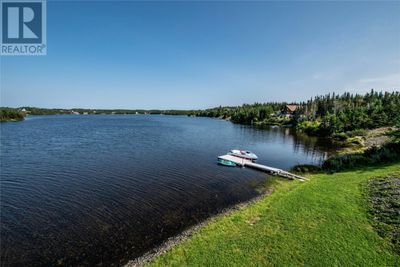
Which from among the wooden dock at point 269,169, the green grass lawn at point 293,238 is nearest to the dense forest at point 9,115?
the wooden dock at point 269,169

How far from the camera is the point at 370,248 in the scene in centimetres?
981

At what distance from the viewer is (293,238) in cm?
1107

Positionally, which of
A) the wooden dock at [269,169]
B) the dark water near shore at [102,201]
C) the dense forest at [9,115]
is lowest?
the dark water near shore at [102,201]

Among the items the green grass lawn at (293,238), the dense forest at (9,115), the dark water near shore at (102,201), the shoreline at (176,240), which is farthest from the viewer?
the dense forest at (9,115)

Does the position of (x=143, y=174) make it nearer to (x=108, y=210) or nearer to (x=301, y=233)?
(x=108, y=210)

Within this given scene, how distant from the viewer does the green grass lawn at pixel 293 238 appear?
9492 millimetres

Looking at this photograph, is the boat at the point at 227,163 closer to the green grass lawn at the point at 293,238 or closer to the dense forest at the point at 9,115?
the green grass lawn at the point at 293,238

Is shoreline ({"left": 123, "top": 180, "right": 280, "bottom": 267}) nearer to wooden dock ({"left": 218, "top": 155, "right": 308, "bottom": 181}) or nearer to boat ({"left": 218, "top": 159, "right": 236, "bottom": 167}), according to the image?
wooden dock ({"left": 218, "top": 155, "right": 308, "bottom": 181})

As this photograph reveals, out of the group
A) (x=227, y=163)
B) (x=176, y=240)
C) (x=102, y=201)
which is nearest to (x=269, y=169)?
(x=227, y=163)

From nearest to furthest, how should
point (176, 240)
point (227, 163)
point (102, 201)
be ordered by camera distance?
point (176, 240) → point (102, 201) → point (227, 163)

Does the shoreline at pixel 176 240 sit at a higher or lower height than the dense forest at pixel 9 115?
lower

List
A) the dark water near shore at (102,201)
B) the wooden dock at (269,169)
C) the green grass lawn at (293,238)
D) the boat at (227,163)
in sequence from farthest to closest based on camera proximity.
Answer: the boat at (227,163) < the wooden dock at (269,169) < the dark water near shore at (102,201) < the green grass lawn at (293,238)

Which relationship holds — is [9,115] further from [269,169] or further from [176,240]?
[176,240]

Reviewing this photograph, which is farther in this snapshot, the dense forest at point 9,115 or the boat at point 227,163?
the dense forest at point 9,115
